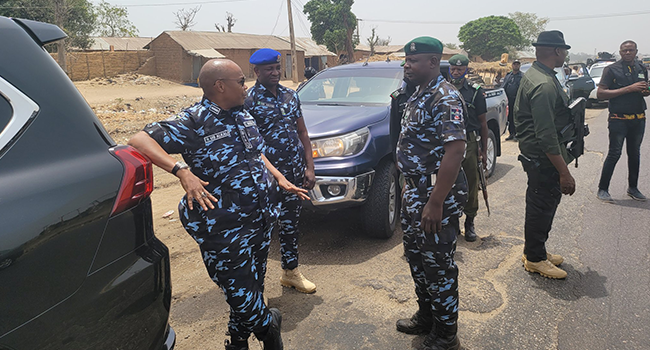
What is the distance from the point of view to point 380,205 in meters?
4.16

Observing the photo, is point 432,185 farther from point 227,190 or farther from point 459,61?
point 459,61

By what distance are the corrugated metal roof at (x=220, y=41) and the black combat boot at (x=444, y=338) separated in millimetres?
29582

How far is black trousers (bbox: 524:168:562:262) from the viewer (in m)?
3.44

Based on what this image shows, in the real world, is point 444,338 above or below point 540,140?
below

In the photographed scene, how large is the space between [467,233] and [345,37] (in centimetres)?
4463

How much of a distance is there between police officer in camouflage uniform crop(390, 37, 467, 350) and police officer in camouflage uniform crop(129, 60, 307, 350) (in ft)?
2.68

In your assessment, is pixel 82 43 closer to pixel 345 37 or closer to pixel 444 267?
pixel 345 37

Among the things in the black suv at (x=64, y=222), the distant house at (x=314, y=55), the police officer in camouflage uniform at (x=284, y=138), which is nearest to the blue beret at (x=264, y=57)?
the police officer in camouflage uniform at (x=284, y=138)

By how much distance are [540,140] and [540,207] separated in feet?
1.94

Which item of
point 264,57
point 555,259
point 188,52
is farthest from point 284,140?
point 188,52

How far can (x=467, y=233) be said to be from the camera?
4.39m

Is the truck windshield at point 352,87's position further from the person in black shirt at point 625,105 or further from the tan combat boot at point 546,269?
the person in black shirt at point 625,105

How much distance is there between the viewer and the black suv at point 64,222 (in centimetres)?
137

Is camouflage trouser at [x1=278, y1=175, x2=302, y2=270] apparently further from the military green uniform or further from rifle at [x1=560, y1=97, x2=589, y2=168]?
rifle at [x1=560, y1=97, x2=589, y2=168]
